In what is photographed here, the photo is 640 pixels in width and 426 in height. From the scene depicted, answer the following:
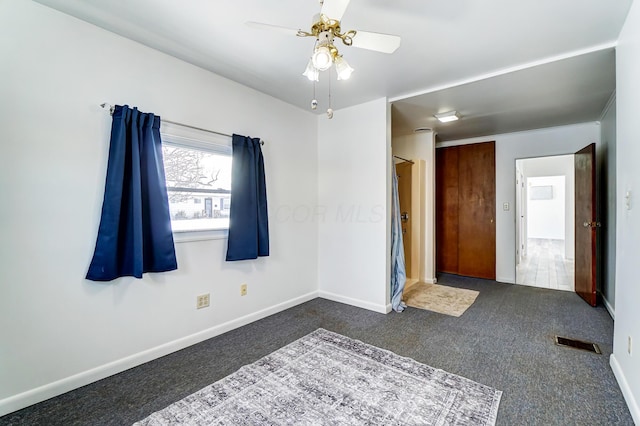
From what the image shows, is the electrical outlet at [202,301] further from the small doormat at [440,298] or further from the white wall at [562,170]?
the white wall at [562,170]

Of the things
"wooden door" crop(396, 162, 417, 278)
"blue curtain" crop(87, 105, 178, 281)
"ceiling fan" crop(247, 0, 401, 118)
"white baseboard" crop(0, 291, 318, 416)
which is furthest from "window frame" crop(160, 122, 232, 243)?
"wooden door" crop(396, 162, 417, 278)

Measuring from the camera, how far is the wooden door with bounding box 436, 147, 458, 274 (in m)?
5.15

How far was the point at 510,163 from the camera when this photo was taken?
15.3ft

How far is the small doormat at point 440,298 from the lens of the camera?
3398 millimetres

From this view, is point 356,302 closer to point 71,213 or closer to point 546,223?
point 71,213

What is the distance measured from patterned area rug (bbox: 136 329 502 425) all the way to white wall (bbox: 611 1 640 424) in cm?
81

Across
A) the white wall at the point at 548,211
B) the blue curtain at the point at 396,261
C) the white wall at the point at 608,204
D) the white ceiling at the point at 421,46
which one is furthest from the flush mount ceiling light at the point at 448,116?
the white wall at the point at 548,211

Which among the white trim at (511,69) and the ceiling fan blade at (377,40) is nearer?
the ceiling fan blade at (377,40)

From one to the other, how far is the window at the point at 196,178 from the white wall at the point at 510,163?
4395mm

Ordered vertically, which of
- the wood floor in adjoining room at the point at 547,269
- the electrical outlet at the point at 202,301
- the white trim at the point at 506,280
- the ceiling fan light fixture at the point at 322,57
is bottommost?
the wood floor in adjoining room at the point at 547,269

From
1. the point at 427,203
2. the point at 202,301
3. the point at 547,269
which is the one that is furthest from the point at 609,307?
the point at 202,301

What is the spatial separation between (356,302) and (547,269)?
454 cm

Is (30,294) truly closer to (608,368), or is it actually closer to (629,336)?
(629,336)

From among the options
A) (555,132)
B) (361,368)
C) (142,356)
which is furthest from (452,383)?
(555,132)
